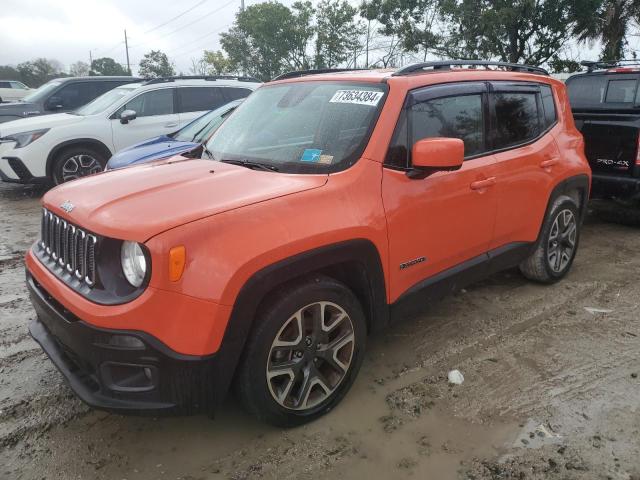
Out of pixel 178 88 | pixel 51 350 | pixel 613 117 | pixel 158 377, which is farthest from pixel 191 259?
pixel 178 88

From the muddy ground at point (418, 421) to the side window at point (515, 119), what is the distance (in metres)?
1.33

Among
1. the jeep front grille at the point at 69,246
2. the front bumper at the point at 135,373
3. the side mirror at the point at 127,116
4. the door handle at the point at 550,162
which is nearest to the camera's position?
the front bumper at the point at 135,373

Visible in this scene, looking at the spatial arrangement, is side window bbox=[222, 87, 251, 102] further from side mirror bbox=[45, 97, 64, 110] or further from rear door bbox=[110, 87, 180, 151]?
side mirror bbox=[45, 97, 64, 110]

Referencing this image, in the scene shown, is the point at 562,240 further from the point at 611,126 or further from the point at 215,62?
the point at 215,62

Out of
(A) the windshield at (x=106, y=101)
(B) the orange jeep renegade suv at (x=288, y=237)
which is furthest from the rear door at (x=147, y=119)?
(B) the orange jeep renegade suv at (x=288, y=237)

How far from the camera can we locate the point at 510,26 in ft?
52.5

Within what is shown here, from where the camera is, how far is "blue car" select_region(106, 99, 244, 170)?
5.84 metres

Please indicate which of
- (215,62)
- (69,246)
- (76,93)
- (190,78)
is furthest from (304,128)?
(215,62)

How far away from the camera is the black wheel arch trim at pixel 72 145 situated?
25.5 feet

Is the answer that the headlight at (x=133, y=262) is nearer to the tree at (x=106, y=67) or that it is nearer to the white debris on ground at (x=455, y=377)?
the white debris on ground at (x=455, y=377)

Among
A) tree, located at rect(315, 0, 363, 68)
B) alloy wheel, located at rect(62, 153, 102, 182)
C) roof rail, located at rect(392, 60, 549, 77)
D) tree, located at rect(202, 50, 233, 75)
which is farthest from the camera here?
tree, located at rect(202, 50, 233, 75)

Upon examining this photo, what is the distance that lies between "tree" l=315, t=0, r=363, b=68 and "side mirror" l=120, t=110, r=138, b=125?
23.1 metres

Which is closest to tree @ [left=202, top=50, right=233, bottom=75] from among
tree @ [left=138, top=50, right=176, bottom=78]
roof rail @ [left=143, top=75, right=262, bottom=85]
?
tree @ [left=138, top=50, right=176, bottom=78]

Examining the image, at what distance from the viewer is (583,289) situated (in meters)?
4.27
